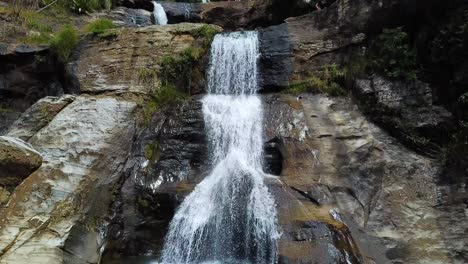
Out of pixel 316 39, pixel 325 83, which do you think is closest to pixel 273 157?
pixel 325 83

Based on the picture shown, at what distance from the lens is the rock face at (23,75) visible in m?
12.4

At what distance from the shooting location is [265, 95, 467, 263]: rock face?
7.00 metres

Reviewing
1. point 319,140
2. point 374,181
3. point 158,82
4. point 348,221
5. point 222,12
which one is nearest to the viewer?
point 348,221

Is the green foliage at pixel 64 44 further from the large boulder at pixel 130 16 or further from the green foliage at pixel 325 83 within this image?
the green foliage at pixel 325 83

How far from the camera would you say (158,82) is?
11422mm

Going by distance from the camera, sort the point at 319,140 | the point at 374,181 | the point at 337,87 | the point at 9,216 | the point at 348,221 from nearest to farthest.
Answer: the point at 9,216 → the point at 348,221 → the point at 374,181 → the point at 319,140 → the point at 337,87

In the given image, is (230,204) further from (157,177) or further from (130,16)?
(130,16)

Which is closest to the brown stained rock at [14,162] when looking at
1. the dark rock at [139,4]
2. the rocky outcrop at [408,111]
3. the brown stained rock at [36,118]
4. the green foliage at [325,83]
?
the brown stained rock at [36,118]

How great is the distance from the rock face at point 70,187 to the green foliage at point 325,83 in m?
4.43

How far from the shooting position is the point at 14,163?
754 centimetres

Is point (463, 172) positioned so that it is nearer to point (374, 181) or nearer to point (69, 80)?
point (374, 181)

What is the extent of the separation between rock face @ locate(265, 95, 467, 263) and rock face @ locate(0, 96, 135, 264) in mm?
3442

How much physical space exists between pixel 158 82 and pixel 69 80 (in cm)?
277

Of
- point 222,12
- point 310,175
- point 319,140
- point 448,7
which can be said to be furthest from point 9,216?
point 222,12
